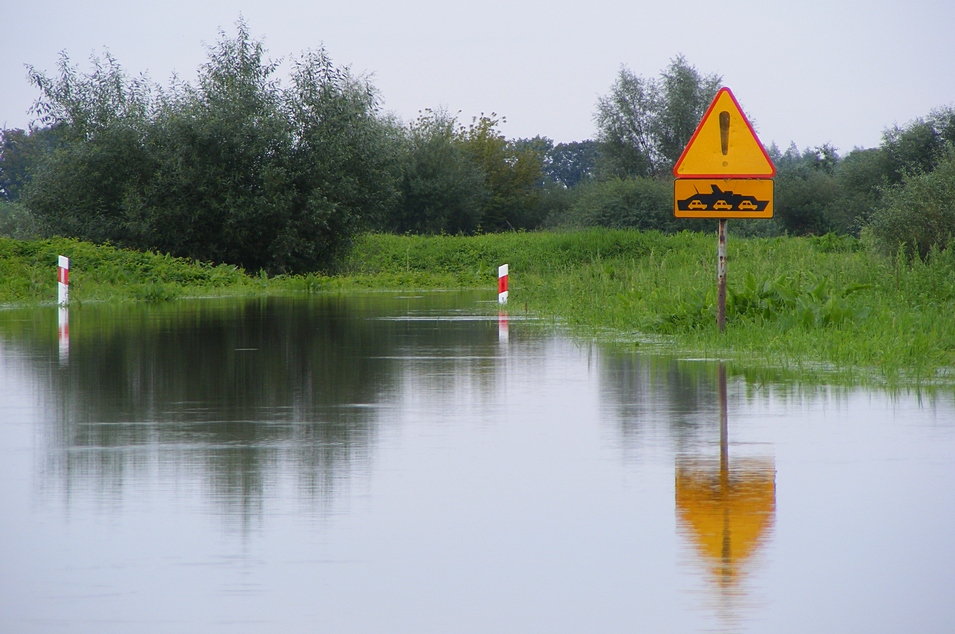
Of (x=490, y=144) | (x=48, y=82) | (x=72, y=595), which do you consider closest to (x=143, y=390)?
(x=72, y=595)

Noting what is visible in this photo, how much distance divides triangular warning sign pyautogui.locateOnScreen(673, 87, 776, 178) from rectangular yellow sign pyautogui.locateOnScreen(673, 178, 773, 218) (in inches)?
6.2

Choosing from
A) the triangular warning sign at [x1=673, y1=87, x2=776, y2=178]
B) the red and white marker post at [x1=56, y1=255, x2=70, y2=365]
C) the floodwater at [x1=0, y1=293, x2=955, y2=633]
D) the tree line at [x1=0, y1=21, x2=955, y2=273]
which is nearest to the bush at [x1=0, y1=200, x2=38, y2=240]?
the tree line at [x1=0, y1=21, x2=955, y2=273]

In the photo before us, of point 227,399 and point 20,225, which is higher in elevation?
point 20,225

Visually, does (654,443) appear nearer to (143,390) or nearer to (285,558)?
(285,558)

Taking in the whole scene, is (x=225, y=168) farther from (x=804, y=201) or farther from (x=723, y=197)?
(x=804, y=201)

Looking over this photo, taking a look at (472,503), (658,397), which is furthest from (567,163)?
(472,503)

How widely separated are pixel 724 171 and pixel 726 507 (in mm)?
8506

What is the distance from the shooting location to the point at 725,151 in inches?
543

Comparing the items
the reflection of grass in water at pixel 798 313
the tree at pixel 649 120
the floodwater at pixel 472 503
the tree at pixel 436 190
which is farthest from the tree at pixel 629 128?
the floodwater at pixel 472 503

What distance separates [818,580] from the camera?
15.0ft

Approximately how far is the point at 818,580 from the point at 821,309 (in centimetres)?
984

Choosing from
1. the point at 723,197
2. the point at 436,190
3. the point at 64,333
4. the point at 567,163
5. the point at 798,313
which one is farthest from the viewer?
the point at 567,163

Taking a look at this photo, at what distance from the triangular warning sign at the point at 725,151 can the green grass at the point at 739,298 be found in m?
1.74

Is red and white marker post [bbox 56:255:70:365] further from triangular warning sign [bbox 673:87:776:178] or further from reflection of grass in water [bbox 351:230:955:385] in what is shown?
triangular warning sign [bbox 673:87:776:178]
